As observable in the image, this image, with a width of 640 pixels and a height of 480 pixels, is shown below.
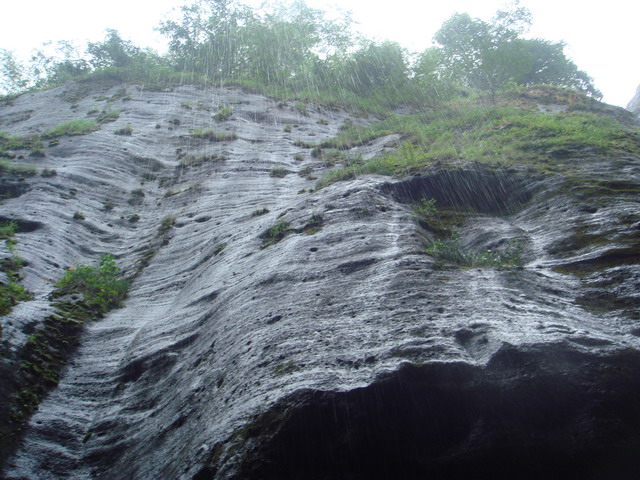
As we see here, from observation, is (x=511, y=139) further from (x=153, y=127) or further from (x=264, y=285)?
(x=153, y=127)

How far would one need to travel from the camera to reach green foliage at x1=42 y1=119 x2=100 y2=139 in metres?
16.8

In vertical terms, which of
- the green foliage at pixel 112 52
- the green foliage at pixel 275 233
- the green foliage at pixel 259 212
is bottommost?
the green foliage at pixel 275 233

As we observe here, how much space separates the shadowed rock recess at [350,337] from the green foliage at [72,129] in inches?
173

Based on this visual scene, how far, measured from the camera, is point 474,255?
7453mm

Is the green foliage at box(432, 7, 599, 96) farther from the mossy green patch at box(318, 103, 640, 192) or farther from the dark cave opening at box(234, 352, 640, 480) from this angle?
the dark cave opening at box(234, 352, 640, 480)

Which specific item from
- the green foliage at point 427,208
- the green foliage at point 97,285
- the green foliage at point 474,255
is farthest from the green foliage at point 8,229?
the green foliage at point 474,255

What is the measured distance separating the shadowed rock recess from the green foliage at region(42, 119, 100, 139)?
4404 millimetres

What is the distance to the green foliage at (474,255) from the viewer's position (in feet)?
22.7

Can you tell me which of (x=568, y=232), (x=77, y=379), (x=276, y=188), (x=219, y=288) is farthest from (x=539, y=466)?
(x=276, y=188)

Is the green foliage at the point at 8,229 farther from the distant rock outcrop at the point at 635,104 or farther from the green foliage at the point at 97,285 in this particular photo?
the distant rock outcrop at the point at 635,104

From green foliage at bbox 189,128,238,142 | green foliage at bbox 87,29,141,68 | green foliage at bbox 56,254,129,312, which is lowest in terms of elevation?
green foliage at bbox 56,254,129,312

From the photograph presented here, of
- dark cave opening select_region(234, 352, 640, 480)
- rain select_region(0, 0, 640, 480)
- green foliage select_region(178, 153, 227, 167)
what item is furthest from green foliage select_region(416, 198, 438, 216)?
green foliage select_region(178, 153, 227, 167)

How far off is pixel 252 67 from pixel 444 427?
87.1 ft

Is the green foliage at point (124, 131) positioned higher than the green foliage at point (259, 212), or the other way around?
the green foliage at point (124, 131)
